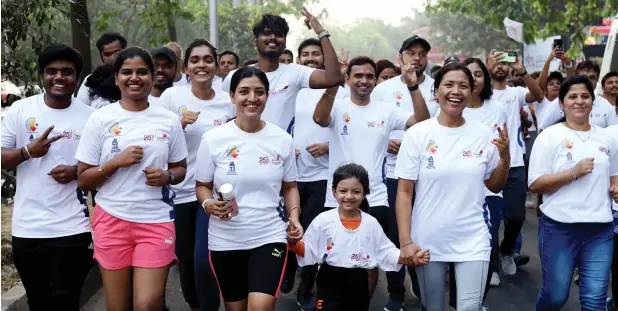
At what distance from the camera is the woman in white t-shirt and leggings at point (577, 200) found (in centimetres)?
544

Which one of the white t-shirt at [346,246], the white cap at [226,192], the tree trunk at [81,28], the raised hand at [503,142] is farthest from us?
the tree trunk at [81,28]

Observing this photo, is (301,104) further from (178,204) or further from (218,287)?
(218,287)

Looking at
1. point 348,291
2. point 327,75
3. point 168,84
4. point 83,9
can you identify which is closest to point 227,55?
point 83,9

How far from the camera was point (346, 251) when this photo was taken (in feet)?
18.2

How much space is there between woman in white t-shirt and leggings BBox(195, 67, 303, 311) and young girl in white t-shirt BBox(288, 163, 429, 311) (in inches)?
19.4

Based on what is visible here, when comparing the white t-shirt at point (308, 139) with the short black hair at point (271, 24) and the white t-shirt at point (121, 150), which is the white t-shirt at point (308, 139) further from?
the white t-shirt at point (121, 150)

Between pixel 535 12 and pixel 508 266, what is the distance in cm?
1569

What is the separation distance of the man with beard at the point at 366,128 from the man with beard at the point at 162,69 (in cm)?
125

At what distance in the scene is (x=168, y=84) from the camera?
6.91m

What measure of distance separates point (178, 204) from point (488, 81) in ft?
9.38

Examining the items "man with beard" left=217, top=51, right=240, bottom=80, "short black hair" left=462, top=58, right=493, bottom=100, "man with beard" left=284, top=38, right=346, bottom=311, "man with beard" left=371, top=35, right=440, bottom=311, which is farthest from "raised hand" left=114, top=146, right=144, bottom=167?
"man with beard" left=217, top=51, right=240, bottom=80

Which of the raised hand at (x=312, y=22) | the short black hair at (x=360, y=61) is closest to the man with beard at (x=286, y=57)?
the short black hair at (x=360, y=61)

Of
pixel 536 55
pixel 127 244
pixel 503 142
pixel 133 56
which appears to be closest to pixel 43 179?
pixel 127 244

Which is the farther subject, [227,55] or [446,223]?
[227,55]
